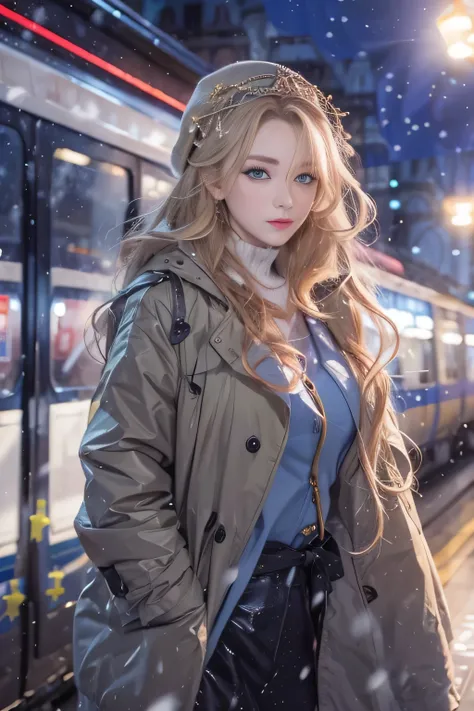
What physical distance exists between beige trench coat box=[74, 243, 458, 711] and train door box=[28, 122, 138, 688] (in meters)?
1.33

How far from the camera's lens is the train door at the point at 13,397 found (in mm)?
2480

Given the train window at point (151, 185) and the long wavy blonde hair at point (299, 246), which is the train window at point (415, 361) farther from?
the long wavy blonde hair at point (299, 246)

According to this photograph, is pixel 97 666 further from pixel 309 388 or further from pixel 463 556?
pixel 463 556

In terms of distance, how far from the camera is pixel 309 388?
146cm

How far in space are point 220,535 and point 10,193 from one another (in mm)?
1718

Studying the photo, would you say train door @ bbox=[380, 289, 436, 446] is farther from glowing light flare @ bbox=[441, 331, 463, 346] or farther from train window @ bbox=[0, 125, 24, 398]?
train window @ bbox=[0, 125, 24, 398]

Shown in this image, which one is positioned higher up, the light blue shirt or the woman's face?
the woman's face

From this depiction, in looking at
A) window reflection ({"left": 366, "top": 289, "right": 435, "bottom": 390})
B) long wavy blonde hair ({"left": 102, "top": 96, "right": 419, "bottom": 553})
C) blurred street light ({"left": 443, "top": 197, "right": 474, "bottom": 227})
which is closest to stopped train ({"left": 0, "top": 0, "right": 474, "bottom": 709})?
long wavy blonde hair ({"left": 102, "top": 96, "right": 419, "bottom": 553})

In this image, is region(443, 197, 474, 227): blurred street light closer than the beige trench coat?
No

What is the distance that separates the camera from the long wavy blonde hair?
1.43 meters

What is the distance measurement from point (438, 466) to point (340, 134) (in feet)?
27.4

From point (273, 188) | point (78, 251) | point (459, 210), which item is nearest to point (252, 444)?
point (273, 188)

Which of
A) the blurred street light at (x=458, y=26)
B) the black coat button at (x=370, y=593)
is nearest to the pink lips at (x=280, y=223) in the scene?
the black coat button at (x=370, y=593)

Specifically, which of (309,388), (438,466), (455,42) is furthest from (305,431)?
(438,466)
